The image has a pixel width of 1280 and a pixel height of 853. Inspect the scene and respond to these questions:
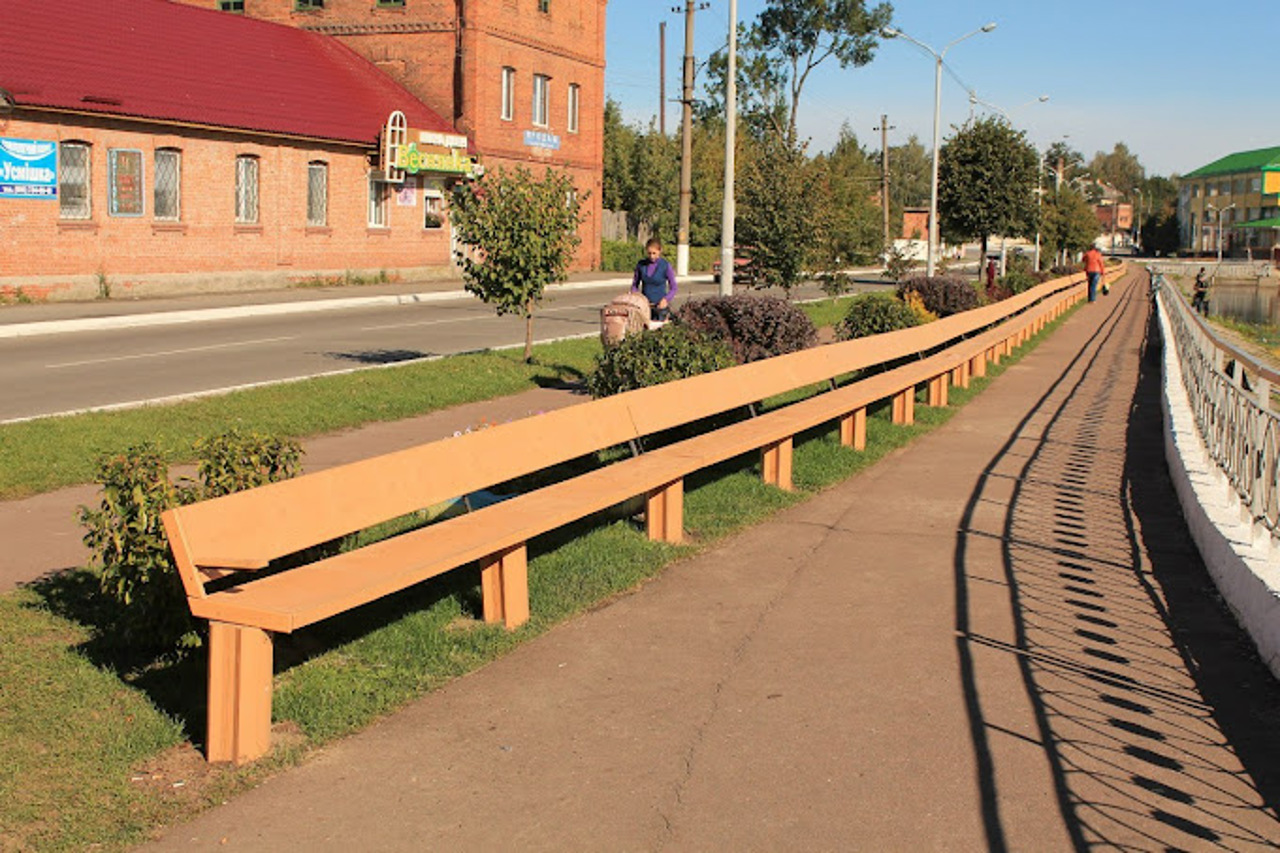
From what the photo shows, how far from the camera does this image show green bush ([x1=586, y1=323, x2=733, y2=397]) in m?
10.4

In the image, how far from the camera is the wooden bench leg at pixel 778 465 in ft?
33.1

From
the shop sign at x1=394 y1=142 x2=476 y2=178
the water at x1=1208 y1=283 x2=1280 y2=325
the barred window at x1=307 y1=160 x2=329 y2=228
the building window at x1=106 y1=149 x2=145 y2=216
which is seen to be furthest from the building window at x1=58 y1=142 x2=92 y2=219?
the water at x1=1208 y1=283 x2=1280 y2=325

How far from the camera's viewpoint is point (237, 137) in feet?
106

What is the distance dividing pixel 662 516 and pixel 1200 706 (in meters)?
3.49

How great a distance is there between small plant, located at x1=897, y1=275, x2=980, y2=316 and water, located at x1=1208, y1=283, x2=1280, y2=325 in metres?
36.0

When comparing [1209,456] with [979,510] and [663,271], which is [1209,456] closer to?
[979,510]

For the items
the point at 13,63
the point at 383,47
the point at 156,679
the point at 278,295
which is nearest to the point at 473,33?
the point at 383,47

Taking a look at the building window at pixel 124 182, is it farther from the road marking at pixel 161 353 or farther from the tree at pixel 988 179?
the tree at pixel 988 179

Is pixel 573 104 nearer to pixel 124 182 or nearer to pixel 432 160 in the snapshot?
pixel 432 160

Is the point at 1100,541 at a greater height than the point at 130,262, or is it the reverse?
the point at 130,262

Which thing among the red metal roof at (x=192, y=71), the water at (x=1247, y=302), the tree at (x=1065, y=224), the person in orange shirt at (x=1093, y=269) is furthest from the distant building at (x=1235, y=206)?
the red metal roof at (x=192, y=71)

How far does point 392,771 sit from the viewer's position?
4.79 metres

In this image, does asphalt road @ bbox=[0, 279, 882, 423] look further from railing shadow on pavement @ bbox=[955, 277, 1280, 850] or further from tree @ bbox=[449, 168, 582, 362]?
railing shadow on pavement @ bbox=[955, 277, 1280, 850]

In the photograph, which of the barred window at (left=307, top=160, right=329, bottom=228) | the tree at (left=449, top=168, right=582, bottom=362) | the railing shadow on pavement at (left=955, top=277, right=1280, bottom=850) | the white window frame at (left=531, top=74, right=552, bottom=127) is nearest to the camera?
the railing shadow on pavement at (left=955, top=277, right=1280, bottom=850)
